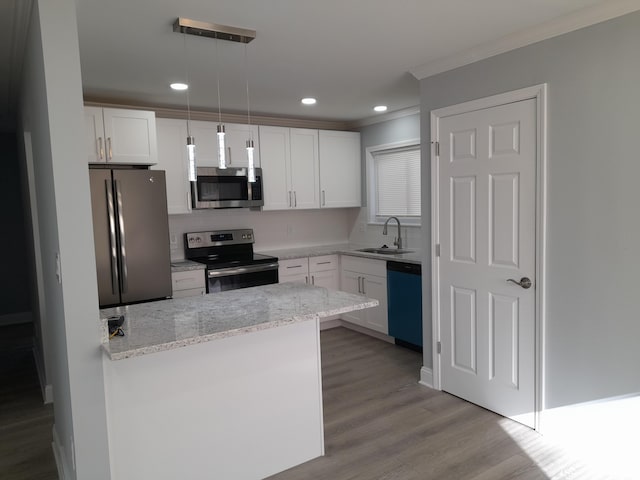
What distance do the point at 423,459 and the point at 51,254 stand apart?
2.30 metres

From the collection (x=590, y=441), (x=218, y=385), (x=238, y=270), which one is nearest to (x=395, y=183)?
(x=238, y=270)

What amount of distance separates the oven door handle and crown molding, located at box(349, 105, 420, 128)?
2055 millimetres

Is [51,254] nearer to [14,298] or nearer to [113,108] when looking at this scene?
[113,108]

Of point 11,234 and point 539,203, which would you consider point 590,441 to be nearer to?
point 539,203

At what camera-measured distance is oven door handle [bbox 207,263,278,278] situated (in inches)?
167

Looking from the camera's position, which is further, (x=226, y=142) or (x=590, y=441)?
(x=226, y=142)

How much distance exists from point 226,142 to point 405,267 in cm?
216

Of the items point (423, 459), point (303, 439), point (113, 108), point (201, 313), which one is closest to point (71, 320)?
point (201, 313)

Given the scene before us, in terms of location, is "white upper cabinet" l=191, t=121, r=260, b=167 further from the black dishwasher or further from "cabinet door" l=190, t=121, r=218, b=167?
the black dishwasher

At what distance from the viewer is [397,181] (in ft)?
16.8

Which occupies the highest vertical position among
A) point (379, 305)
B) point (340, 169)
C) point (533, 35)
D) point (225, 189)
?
point (533, 35)

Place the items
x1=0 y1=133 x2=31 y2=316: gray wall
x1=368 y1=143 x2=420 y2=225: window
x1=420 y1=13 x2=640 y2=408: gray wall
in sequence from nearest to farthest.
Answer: x1=420 y1=13 x2=640 y2=408: gray wall < x1=368 y1=143 x2=420 y2=225: window < x1=0 y1=133 x2=31 y2=316: gray wall

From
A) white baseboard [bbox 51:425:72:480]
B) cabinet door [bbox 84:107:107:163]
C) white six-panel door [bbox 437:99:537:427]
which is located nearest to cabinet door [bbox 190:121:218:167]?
cabinet door [bbox 84:107:107:163]

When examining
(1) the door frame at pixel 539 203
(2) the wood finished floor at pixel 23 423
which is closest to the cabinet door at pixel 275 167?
(1) the door frame at pixel 539 203
